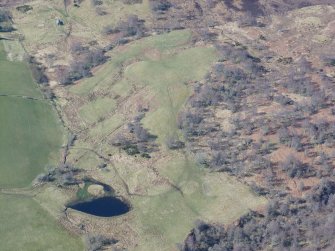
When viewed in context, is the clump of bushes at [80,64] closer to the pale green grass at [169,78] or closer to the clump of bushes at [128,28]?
the clump of bushes at [128,28]

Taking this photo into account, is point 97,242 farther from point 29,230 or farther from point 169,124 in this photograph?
point 169,124

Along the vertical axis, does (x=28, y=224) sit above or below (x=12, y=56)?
below

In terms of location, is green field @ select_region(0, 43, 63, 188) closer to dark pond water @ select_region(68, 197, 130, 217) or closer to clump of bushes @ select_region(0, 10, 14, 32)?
dark pond water @ select_region(68, 197, 130, 217)

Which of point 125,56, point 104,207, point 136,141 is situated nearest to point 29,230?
point 104,207

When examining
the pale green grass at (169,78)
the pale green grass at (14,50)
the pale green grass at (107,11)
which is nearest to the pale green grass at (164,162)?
the pale green grass at (169,78)

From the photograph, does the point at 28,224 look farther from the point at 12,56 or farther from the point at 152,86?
the point at 12,56

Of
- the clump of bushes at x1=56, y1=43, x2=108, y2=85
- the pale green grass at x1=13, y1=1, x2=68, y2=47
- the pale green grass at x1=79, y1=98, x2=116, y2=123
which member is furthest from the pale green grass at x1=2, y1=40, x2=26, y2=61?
the pale green grass at x1=79, y1=98, x2=116, y2=123

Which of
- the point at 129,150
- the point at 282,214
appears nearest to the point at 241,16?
the point at 129,150
